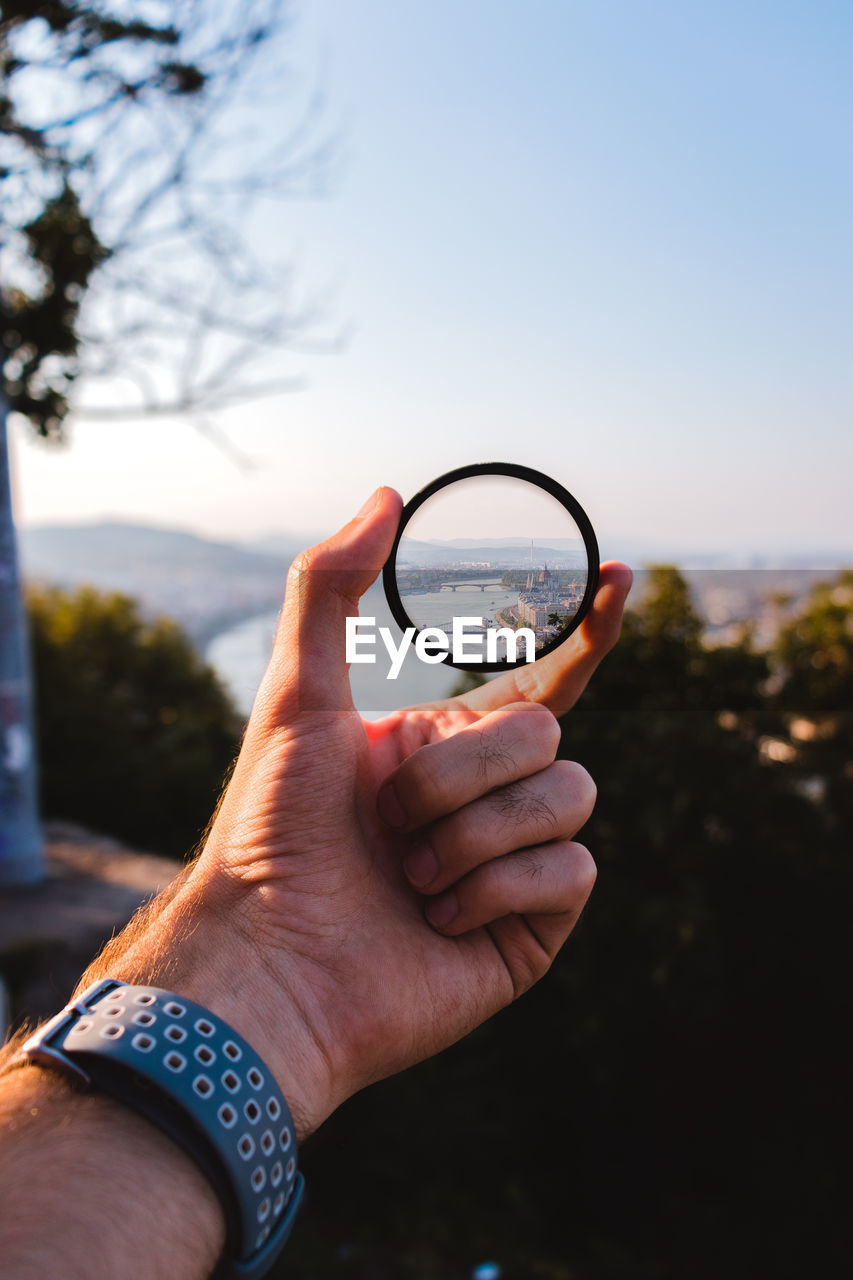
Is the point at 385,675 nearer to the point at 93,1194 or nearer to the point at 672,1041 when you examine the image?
the point at 93,1194

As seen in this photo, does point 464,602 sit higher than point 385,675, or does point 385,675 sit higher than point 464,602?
point 464,602

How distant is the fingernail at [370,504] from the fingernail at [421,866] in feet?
1.79

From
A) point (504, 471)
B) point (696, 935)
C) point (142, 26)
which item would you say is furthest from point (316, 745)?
point (142, 26)

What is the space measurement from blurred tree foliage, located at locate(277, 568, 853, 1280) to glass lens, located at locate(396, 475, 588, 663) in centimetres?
234

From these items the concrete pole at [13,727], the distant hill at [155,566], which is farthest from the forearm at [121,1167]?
the concrete pole at [13,727]

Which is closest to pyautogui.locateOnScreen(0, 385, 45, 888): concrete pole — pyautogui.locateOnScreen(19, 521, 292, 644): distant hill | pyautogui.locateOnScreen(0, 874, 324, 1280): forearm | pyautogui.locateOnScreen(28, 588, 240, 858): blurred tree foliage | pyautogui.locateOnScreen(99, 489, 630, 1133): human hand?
pyautogui.locateOnScreen(19, 521, 292, 644): distant hill

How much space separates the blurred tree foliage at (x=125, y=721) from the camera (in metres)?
9.30

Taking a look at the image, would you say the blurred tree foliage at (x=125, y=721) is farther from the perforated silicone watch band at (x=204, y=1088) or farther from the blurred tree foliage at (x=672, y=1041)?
the perforated silicone watch band at (x=204, y=1088)

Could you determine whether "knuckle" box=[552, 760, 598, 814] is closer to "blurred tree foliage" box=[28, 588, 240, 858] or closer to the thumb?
the thumb

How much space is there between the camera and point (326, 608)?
136cm

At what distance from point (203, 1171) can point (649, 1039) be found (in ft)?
11.0

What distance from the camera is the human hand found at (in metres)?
1.33

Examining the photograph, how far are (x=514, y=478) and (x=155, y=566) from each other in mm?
8750

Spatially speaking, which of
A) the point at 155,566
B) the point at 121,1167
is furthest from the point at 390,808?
the point at 155,566
